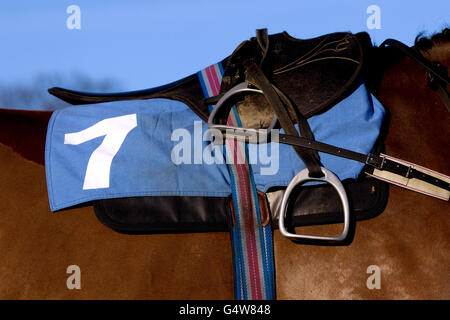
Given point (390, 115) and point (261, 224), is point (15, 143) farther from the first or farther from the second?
point (390, 115)

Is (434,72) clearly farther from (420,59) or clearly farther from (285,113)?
(285,113)

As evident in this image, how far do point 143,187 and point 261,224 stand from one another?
475 mm

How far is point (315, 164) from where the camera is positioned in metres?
1.86

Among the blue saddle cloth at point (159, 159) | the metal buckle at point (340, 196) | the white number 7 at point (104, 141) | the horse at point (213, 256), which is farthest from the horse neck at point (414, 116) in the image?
the white number 7 at point (104, 141)

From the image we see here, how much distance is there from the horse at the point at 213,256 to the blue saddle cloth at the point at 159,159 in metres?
0.12

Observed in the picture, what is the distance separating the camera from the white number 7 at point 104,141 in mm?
1958

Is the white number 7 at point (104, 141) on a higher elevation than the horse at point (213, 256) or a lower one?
higher

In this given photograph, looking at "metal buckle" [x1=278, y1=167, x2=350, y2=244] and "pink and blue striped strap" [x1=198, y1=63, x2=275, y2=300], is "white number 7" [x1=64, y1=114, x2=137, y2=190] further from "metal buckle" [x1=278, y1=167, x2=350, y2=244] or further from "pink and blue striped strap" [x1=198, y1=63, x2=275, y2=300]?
"metal buckle" [x1=278, y1=167, x2=350, y2=244]

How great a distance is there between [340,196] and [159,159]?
70 cm

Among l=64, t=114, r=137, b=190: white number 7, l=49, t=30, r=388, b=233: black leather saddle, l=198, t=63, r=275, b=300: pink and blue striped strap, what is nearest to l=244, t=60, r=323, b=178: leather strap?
l=49, t=30, r=388, b=233: black leather saddle

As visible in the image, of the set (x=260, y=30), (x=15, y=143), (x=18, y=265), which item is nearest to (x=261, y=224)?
(x=260, y=30)

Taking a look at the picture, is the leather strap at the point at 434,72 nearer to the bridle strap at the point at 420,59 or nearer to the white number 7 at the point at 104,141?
the bridle strap at the point at 420,59

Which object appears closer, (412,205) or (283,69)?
(412,205)

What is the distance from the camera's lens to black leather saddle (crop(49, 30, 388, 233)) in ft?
6.24
